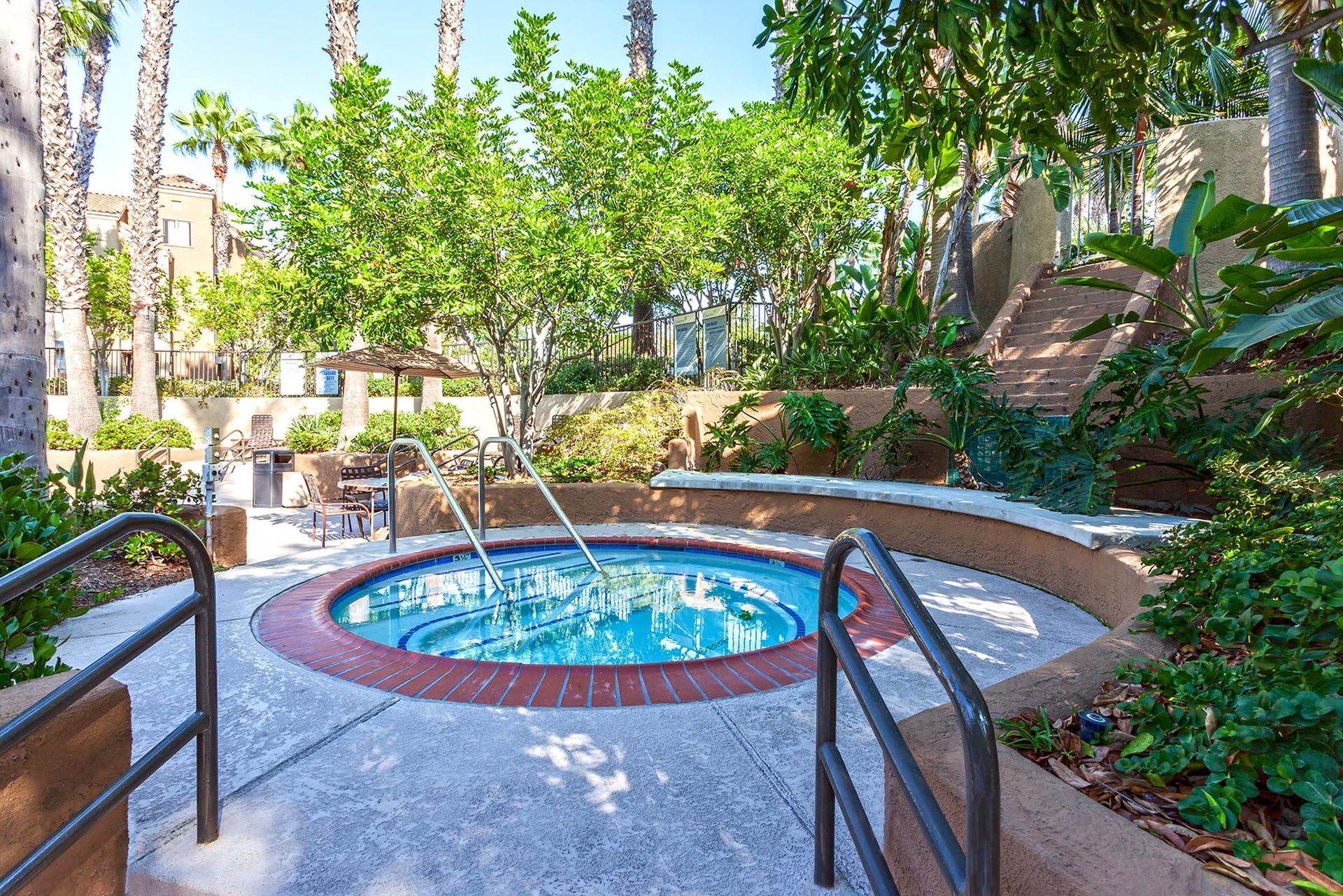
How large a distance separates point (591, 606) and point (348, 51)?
1405 centimetres

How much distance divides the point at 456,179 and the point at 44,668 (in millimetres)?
6776

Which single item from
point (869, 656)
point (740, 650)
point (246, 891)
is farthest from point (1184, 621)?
point (246, 891)

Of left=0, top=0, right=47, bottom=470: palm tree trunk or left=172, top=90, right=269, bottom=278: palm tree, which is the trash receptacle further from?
left=172, top=90, right=269, bottom=278: palm tree

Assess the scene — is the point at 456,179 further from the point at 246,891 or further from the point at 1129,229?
the point at 1129,229

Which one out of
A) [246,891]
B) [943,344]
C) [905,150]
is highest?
[905,150]

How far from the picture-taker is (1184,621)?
2.64 metres

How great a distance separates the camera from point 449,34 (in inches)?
553

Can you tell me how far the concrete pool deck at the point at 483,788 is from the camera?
1.90 meters

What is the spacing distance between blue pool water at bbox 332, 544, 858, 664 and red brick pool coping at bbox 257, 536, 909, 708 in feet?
1.86

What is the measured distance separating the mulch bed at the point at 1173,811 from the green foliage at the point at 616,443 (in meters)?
6.78

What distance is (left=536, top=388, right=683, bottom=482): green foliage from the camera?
8.59 m

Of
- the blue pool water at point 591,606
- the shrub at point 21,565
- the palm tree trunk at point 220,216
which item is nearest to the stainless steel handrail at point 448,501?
the blue pool water at point 591,606

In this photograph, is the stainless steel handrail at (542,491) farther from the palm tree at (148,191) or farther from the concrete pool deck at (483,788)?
the palm tree at (148,191)

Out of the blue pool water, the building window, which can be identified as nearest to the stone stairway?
the blue pool water
